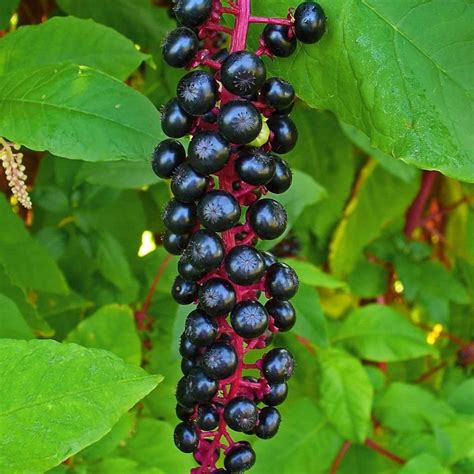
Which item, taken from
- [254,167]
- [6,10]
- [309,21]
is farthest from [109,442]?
[6,10]

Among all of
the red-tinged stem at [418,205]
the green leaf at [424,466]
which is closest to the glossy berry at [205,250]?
the green leaf at [424,466]

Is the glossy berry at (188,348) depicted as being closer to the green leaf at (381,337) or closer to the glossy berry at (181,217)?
the glossy berry at (181,217)

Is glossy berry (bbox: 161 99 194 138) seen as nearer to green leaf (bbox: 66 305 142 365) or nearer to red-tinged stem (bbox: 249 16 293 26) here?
red-tinged stem (bbox: 249 16 293 26)

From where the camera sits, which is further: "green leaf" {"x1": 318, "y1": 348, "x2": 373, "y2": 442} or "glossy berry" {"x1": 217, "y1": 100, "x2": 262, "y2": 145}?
"green leaf" {"x1": 318, "y1": 348, "x2": 373, "y2": 442}

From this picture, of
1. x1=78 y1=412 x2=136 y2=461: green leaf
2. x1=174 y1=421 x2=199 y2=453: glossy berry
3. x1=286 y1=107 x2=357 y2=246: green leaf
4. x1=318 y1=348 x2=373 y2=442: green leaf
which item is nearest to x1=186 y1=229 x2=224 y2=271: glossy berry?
x1=174 y1=421 x2=199 y2=453: glossy berry

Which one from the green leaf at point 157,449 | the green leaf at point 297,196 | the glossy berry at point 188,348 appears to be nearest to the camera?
the glossy berry at point 188,348
